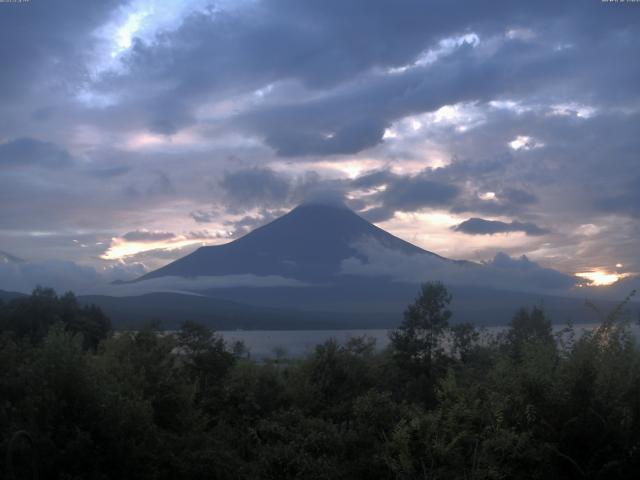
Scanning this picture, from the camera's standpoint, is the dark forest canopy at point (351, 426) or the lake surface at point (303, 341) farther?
the lake surface at point (303, 341)

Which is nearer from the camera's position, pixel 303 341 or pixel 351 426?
pixel 351 426

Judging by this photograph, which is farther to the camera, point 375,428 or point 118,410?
point 375,428

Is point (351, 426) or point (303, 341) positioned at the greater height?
point (351, 426)

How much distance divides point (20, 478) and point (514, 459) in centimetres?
651

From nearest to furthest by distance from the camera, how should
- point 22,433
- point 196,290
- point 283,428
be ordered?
point 22,433, point 283,428, point 196,290

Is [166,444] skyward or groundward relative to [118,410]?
groundward

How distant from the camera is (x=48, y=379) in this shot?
8930 millimetres

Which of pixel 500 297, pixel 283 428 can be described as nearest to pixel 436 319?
pixel 283 428

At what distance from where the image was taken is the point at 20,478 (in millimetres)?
7977

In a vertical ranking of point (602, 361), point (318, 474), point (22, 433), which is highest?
point (602, 361)

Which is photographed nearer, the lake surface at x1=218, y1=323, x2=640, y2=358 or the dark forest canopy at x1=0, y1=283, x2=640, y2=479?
the dark forest canopy at x1=0, y1=283, x2=640, y2=479

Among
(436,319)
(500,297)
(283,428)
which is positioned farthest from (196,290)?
(283,428)

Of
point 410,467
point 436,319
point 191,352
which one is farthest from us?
point 436,319

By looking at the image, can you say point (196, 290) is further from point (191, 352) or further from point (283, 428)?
point (283, 428)
